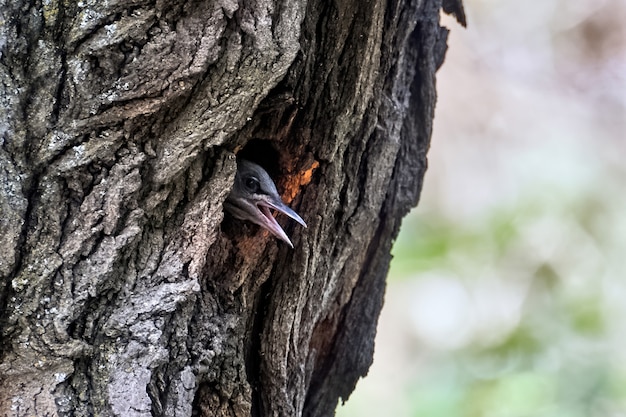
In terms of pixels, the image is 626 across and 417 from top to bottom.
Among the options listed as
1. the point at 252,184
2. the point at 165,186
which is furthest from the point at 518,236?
the point at 165,186

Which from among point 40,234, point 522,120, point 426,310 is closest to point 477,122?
point 522,120

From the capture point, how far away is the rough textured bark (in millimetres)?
1355

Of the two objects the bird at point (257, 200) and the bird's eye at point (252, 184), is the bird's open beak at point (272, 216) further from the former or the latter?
the bird's eye at point (252, 184)

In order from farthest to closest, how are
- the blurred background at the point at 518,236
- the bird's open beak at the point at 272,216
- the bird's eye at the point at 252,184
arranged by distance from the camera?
the blurred background at the point at 518,236 → the bird's eye at the point at 252,184 → the bird's open beak at the point at 272,216

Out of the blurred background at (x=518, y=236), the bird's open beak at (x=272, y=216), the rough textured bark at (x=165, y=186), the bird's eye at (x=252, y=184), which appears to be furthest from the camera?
the blurred background at (x=518, y=236)

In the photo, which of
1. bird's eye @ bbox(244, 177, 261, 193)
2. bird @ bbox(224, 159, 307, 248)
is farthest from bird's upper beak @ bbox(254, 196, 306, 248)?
bird's eye @ bbox(244, 177, 261, 193)

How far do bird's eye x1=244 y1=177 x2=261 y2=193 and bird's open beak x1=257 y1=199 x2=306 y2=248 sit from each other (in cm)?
11

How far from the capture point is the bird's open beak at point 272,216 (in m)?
1.81

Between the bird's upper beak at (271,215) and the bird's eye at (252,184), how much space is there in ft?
0.34

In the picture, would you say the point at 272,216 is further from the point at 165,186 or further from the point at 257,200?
the point at 165,186

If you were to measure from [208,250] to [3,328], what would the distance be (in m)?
0.49

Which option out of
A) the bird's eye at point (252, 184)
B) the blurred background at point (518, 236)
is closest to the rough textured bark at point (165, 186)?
the bird's eye at point (252, 184)

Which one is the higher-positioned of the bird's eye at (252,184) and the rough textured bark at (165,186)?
the bird's eye at (252,184)

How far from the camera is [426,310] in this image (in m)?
4.77
